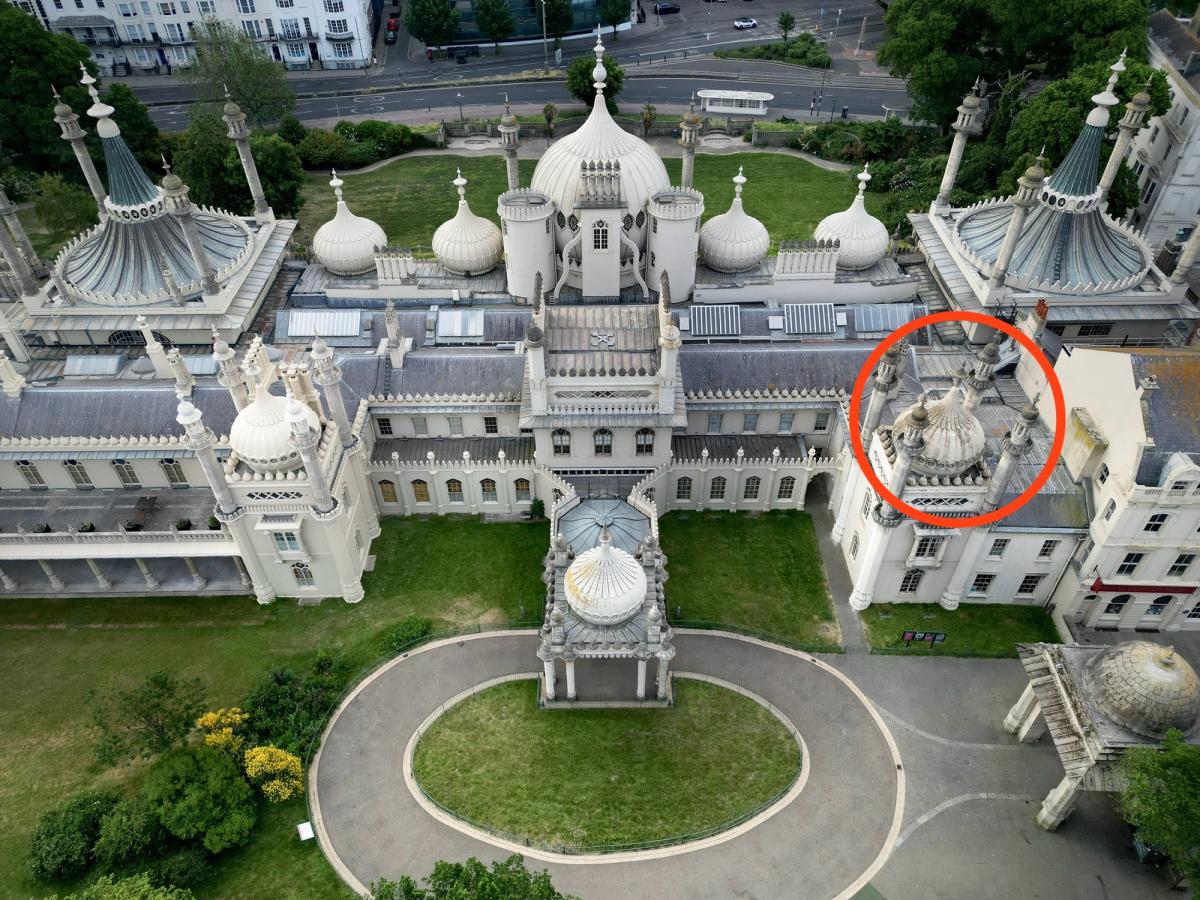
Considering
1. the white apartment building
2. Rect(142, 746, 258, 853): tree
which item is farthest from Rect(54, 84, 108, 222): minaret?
the white apartment building

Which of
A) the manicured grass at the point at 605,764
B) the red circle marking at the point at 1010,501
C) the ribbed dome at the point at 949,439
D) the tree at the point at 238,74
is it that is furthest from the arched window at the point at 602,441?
the tree at the point at 238,74

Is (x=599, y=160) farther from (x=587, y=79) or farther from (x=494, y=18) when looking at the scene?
(x=494, y=18)

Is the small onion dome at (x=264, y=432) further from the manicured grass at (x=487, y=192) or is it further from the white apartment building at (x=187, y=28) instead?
the white apartment building at (x=187, y=28)

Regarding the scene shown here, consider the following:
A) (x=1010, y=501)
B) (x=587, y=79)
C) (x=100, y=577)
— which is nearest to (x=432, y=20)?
(x=587, y=79)

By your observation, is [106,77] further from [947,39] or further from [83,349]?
[947,39]

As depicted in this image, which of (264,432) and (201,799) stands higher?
(264,432)

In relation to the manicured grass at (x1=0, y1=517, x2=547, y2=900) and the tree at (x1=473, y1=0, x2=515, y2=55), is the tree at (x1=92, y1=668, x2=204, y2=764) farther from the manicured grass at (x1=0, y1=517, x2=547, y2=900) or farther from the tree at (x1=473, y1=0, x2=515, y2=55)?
the tree at (x1=473, y1=0, x2=515, y2=55)
